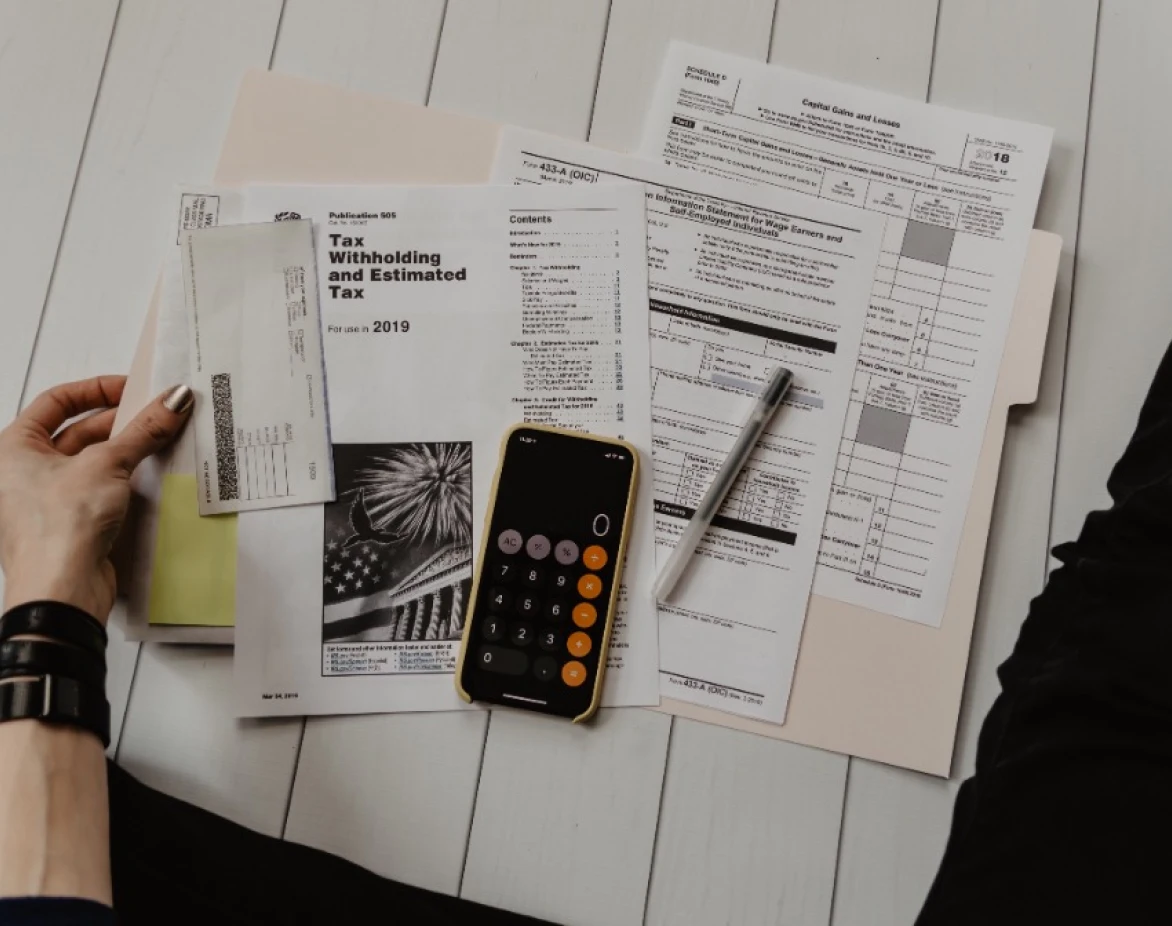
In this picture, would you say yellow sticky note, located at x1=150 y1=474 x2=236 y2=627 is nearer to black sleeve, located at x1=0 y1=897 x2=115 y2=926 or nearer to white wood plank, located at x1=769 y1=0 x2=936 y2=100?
black sleeve, located at x1=0 y1=897 x2=115 y2=926

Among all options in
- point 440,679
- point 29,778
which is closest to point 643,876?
point 440,679

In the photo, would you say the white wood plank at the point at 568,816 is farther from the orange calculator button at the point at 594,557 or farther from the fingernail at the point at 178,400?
the fingernail at the point at 178,400

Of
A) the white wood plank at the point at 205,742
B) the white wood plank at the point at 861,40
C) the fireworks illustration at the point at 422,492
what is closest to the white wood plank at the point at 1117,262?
the white wood plank at the point at 861,40

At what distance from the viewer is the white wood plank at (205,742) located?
1.86ft

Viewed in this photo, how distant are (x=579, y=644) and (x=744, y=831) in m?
0.14

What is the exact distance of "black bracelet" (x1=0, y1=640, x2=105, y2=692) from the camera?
504mm

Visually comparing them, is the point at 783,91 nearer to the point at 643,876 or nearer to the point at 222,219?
the point at 222,219

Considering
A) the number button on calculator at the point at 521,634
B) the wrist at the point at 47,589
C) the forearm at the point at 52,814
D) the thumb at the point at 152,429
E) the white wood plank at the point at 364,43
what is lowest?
the forearm at the point at 52,814

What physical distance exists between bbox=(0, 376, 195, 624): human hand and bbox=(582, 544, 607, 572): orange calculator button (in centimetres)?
25

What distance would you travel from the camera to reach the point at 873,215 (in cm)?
61

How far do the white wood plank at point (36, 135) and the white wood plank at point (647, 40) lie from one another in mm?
320

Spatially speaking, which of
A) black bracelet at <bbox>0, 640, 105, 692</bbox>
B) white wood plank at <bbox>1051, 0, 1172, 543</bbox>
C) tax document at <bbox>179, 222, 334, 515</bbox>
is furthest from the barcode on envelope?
white wood plank at <bbox>1051, 0, 1172, 543</bbox>

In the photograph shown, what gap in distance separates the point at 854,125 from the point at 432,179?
0.26 meters

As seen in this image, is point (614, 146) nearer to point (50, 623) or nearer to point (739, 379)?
point (739, 379)
